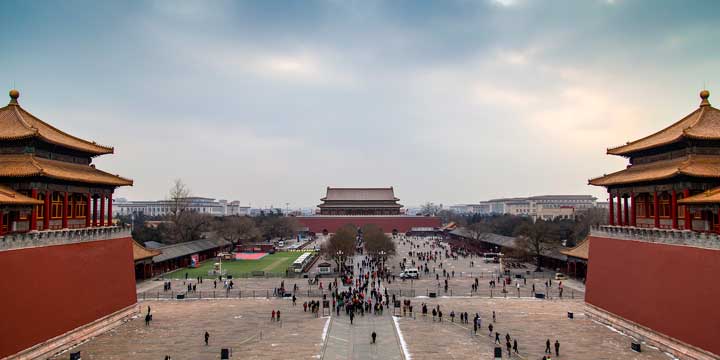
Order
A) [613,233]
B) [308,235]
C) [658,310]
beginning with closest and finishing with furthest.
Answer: [658,310] → [613,233] → [308,235]

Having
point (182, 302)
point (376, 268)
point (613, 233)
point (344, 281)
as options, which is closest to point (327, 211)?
point (376, 268)

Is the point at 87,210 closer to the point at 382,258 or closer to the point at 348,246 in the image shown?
the point at 348,246

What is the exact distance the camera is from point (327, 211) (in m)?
81.9

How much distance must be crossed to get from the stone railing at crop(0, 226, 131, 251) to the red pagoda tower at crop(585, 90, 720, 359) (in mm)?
23688

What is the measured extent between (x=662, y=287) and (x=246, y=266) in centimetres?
3358

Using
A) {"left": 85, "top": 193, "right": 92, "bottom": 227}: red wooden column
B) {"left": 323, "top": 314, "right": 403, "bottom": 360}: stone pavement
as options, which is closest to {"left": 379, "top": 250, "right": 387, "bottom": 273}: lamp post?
{"left": 323, "top": 314, "right": 403, "bottom": 360}: stone pavement

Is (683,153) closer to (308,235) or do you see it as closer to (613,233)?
(613,233)

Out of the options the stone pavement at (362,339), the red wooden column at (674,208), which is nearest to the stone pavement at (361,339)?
the stone pavement at (362,339)

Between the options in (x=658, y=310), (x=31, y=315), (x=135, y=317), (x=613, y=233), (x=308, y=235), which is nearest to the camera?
A: (x=31, y=315)

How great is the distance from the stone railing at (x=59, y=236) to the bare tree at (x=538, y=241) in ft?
101

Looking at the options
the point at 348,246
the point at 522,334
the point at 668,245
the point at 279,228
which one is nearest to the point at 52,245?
the point at 522,334

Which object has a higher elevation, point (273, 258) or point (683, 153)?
point (683, 153)

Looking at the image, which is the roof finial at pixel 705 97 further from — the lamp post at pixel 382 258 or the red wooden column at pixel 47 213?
the red wooden column at pixel 47 213

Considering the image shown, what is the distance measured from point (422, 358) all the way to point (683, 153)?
45.3ft
